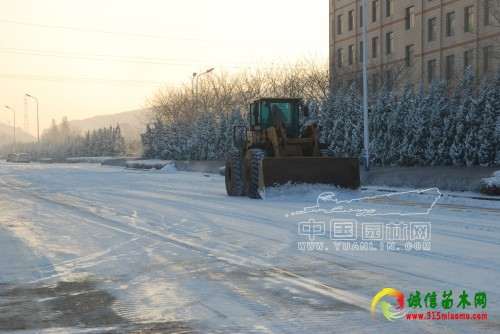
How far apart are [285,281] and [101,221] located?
625cm

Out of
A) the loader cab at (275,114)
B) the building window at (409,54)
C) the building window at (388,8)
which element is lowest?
the loader cab at (275,114)

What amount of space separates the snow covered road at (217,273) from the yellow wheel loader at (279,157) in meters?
3.57

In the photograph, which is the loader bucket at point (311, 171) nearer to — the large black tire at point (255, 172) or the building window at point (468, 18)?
the large black tire at point (255, 172)

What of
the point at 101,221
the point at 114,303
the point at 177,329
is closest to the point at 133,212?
the point at 101,221

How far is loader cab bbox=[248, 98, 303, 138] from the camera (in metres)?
18.3

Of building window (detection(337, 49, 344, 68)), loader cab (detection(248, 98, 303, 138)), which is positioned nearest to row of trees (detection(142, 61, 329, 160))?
building window (detection(337, 49, 344, 68))

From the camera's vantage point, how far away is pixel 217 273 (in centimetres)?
668

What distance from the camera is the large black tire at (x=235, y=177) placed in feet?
59.7

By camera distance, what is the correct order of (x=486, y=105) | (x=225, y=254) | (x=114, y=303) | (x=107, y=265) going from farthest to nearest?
(x=486, y=105), (x=225, y=254), (x=107, y=265), (x=114, y=303)

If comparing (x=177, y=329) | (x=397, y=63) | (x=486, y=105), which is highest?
(x=397, y=63)

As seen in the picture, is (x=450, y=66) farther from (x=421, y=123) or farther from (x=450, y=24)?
(x=421, y=123)

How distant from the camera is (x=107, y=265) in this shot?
23.8 ft

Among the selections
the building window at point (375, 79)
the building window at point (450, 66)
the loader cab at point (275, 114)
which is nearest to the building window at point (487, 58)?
the building window at point (450, 66)

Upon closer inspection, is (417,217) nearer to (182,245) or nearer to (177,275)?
(182,245)
